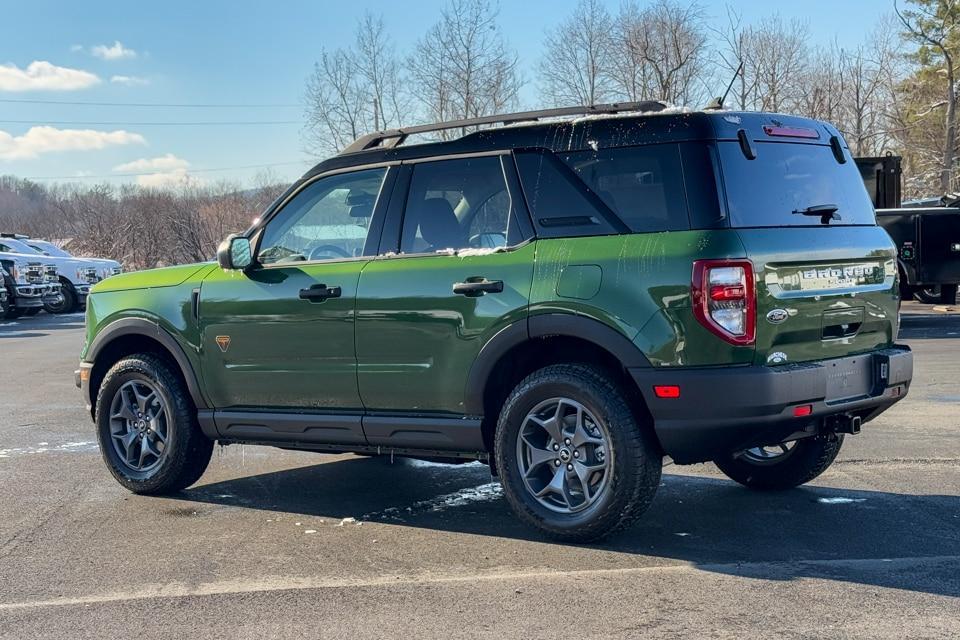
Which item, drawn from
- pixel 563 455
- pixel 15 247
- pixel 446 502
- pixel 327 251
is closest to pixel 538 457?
pixel 563 455

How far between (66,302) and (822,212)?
86.7ft

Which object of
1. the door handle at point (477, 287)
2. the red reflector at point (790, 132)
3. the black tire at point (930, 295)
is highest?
the red reflector at point (790, 132)

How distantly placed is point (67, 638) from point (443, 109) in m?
29.4

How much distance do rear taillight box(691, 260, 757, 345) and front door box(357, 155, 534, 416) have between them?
89cm

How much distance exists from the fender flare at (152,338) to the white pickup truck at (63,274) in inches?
800

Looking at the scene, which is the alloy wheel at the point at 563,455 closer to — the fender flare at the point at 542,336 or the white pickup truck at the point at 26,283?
the fender flare at the point at 542,336

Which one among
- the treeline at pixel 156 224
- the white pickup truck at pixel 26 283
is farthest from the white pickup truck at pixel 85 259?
the treeline at pixel 156 224

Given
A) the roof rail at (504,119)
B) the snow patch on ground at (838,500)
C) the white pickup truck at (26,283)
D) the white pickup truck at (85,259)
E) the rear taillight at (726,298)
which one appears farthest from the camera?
the white pickup truck at (85,259)

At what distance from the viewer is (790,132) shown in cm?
519

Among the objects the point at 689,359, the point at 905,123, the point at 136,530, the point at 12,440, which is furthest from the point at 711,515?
the point at 905,123

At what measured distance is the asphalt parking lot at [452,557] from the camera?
409 centimetres

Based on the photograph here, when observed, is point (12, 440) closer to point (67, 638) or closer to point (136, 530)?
point (136, 530)

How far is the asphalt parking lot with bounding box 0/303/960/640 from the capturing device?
13.4 feet

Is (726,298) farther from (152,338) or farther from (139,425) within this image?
(139,425)
